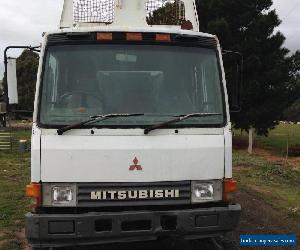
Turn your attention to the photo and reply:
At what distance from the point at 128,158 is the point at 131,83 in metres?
0.95

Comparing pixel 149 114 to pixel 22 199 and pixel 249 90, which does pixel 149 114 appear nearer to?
pixel 22 199

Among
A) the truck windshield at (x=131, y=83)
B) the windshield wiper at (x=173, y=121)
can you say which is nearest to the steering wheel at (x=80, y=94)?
the truck windshield at (x=131, y=83)

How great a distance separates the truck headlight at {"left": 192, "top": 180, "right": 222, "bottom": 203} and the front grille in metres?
0.07

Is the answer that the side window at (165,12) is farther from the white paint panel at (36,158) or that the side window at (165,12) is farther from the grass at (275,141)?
the grass at (275,141)

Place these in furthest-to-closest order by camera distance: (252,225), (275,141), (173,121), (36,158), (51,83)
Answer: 1. (275,141)
2. (252,225)
3. (51,83)
4. (173,121)
5. (36,158)

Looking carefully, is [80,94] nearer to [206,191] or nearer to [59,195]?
[59,195]

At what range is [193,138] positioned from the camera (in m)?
5.32

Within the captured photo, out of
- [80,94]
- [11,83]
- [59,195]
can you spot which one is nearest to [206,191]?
[59,195]

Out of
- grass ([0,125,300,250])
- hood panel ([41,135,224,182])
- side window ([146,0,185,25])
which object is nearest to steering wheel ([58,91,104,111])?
hood panel ([41,135,224,182])

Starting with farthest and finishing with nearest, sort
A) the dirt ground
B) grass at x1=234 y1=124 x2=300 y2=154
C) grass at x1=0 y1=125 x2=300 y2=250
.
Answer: grass at x1=234 y1=124 x2=300 y2=154, grass at x1=0 y1=125 x2=300 y2=250, the dirt ground

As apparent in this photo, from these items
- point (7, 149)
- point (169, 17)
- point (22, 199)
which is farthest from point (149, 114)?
point (7, 149)

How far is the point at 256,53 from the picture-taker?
28156 mm

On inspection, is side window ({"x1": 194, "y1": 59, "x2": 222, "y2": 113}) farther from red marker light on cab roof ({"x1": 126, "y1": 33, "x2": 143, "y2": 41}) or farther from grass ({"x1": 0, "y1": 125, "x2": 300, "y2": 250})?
grass ({"x1": 0, "y1": 125, "x2": 300, "y2": 250})

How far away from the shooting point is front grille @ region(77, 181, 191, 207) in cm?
513
